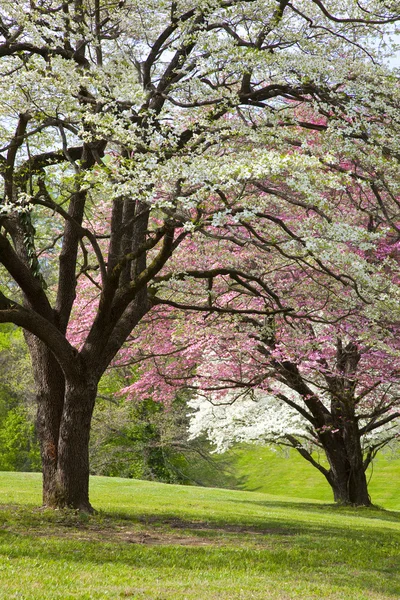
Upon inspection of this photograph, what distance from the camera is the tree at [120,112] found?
1045 cm

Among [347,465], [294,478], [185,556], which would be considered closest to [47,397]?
[185,556]

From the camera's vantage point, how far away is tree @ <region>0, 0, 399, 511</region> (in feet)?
34.3

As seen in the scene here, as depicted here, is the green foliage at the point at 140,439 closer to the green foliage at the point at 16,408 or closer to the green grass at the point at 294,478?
the green foliage at the point at 16,408

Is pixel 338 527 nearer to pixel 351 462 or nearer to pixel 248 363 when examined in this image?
pixel 248 363

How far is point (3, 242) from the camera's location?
11125mm

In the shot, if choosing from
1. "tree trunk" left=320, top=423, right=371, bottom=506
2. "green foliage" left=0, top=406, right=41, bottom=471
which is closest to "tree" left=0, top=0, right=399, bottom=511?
"tree trunk" left=320, top=423, right=371, bottom=506

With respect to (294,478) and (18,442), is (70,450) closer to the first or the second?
(18,442)

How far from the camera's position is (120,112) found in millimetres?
10805

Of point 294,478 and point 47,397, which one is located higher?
point 47,397

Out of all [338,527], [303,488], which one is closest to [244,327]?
[338,527]

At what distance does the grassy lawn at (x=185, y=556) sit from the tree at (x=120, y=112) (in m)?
1.66

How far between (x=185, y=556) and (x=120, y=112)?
6668mm

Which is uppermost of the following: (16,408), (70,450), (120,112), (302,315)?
(120,112)

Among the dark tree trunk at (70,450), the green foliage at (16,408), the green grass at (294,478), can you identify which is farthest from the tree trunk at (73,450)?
the green grass at (294,478)
